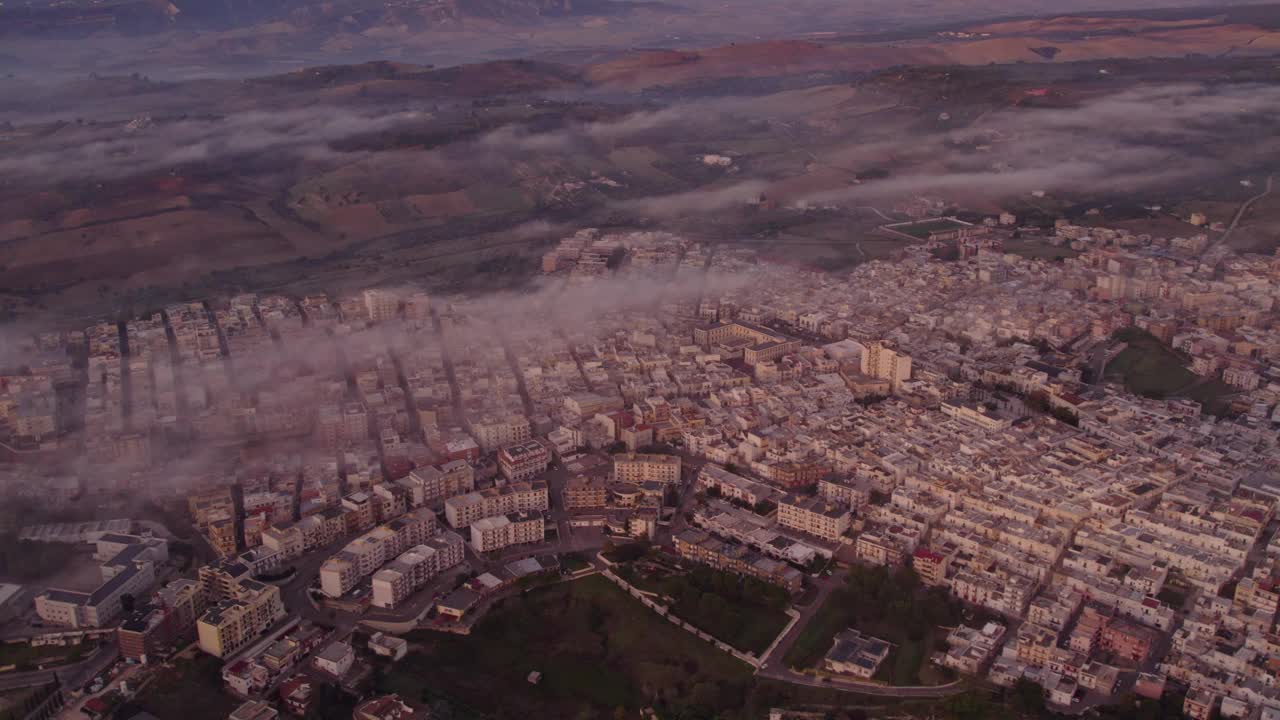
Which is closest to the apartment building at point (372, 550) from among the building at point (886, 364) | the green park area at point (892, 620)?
the green park area at point (892, 620)

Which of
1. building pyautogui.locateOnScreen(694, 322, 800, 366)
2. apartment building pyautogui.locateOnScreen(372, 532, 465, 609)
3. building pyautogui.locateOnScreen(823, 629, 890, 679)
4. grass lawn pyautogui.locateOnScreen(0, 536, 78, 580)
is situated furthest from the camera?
building pyautogui.locateOnScreen(694, 322, 800, 366)

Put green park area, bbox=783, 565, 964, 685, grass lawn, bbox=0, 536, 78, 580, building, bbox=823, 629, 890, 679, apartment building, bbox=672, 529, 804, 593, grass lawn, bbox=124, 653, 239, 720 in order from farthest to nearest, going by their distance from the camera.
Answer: grass lawn, bbox=0, 536, 78, 580
apartment building, bbox=672, 529, 804, 593
green park area, bbox=783, 565, 964, 685
building, bbox=823, 629, 890, 679
grass lawn, bbox=124, 653, 239, 720

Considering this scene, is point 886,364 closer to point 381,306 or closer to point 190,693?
point 381,306

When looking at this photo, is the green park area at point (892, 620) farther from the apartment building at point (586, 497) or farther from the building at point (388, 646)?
the building at point (388, 646)

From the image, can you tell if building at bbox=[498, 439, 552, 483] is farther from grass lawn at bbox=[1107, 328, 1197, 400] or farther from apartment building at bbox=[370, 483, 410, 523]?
grass lawn at bbox=[1107, 328, 1197, 400]

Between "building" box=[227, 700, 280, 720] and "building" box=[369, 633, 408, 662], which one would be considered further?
"building" box=[369, 633, 408, 662]

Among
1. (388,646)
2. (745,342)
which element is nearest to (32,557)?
(388,646)

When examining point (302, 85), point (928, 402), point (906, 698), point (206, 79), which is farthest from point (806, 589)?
point (206, 79)

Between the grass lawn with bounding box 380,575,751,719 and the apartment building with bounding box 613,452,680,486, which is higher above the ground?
the apartment building with bounding box 613,452,680,486

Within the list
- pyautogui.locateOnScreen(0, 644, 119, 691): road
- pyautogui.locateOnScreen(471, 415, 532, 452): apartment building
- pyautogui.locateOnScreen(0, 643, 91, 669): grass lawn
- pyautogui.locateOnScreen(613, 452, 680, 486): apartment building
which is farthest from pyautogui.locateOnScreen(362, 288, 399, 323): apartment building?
pyautogui.locateOnScreen(0, 644, 119, 691): road
